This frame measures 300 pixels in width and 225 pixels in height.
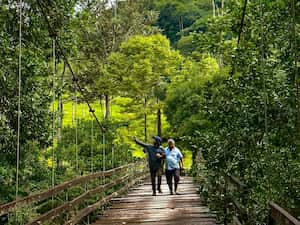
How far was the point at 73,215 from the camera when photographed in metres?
7.72

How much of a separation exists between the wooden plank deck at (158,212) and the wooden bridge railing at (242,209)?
3.81ft

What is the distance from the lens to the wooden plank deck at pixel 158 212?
8.89 metres

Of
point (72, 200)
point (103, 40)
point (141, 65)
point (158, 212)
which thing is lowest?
point (158, 212)

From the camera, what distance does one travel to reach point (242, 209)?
245 inches

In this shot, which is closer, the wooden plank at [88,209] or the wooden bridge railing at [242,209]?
the wooden bridge railing at [242,209]

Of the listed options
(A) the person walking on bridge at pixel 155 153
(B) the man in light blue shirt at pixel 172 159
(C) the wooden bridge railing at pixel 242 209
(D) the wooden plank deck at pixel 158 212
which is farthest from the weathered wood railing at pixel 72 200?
(C) the wooden bridge railing at pixel 242 209

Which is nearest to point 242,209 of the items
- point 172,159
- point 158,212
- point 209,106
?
point 209,106

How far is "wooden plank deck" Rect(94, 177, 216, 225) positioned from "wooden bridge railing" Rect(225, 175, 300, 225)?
3.81ft

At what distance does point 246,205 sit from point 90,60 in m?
24.5

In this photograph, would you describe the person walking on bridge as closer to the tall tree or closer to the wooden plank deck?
the wooden plank deck

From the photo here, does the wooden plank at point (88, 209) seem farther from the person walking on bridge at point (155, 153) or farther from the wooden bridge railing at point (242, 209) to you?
the wooden bridge railing at point (242, 209)

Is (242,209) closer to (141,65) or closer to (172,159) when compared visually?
(172,159)

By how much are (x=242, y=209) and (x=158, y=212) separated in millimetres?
4059

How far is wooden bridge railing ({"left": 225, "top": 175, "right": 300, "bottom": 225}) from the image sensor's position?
4059 mm
